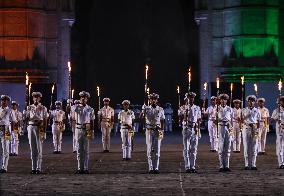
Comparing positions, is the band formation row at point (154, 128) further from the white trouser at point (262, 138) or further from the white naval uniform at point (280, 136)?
the white trouser at point (262, 138)

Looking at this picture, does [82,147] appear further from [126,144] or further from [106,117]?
[106,117]

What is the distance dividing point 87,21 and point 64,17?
1.84 meters

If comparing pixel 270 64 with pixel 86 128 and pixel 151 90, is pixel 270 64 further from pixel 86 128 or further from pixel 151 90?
pixel 86 128

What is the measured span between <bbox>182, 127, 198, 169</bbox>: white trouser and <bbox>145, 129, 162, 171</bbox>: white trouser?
81cm

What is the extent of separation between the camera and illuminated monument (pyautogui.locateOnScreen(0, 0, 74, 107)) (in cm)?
3931

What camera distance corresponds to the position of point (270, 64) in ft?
128

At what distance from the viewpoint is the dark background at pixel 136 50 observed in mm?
41562

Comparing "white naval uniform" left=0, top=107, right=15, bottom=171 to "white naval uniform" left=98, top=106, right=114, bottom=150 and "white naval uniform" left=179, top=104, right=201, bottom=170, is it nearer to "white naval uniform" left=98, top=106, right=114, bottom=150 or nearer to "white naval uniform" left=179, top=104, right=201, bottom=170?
"white naval uniform" left=179, top=104, right=201, bottom=170

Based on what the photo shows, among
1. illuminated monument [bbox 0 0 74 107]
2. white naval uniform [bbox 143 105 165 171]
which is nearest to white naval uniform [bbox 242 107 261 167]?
white naval uniform [bbox 143 105 165 171]

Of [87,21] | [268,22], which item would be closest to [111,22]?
[87,21]

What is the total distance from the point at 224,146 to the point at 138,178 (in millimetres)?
3377

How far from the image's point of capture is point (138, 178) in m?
18.8

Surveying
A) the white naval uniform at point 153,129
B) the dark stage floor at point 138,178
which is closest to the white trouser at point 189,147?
the dark stage floor at point 138,178

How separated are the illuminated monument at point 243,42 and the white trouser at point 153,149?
18.0m
